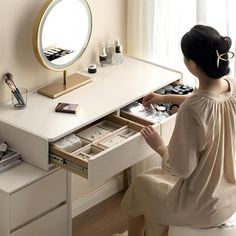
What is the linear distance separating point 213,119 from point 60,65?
833 mm

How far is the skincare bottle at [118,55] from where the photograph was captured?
3268mm

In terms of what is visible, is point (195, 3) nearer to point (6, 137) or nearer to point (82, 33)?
point (82, 33)

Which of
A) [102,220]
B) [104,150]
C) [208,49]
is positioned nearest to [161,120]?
[104,150]

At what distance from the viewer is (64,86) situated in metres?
3.04

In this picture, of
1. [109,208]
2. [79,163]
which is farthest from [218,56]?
[109,208]

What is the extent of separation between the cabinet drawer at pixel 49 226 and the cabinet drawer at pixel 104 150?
11.2 inches

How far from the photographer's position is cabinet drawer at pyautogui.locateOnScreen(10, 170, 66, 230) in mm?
2646

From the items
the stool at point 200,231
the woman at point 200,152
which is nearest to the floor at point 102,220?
the woman at point 200,152

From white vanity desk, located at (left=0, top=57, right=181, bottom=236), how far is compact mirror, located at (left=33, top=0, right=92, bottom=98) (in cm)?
6

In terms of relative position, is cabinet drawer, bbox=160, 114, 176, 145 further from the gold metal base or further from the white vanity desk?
the gold metal base

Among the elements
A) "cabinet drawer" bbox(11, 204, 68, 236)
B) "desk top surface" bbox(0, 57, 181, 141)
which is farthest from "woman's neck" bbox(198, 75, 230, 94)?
"cabinet drawer" bbox(11, 204, 68, 236)

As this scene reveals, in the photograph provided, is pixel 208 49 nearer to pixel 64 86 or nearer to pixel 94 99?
pixel 94 99

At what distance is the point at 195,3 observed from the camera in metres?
3.13

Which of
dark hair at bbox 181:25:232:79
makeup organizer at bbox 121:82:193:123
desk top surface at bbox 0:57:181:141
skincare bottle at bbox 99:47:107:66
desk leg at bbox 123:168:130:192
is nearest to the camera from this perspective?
dark hair at bbox 181:25:232:79
